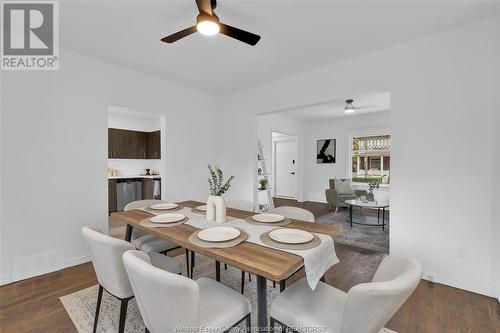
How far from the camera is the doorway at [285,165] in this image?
7.34 metres

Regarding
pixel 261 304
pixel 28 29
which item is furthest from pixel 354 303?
pixel 28 29

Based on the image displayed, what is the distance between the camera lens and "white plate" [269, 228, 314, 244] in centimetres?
137

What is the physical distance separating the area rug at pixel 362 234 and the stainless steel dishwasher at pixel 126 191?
14.6 ft

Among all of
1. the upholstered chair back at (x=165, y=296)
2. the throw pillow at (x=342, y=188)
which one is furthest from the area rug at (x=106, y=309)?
the throw pillow at (x=342, y=188)

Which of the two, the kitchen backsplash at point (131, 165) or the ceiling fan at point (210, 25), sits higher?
the ceiling fan at point (210, 25)

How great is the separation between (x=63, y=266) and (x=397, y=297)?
3296 mm

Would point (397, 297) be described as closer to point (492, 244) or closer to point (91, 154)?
point (492, 244)

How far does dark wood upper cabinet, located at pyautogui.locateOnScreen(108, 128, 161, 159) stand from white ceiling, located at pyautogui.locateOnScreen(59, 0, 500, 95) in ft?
9.89

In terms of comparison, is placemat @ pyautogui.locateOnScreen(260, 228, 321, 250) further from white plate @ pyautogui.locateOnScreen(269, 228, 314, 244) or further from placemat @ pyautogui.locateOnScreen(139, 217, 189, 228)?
placemat @ pyautogui.locateOnScreen(139, 217, 189, 228)

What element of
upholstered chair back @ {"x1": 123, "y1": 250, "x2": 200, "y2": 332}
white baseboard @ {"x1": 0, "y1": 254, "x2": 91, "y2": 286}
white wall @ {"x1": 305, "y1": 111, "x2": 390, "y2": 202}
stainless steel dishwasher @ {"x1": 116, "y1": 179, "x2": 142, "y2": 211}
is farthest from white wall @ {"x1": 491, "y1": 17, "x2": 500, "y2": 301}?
stainless steel dishwasher @ {"x1": 116, "y1": 179, "x2": 142, "y2": 211}

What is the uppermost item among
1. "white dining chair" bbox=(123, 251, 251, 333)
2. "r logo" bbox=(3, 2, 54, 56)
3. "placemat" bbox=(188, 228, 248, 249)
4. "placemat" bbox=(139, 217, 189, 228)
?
"r logo" bbox=(3, 2, 54, 56)

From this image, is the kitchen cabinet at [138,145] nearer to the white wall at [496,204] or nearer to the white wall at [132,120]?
the white wall at [132,120]

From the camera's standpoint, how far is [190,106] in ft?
13.4

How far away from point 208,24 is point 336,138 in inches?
223
